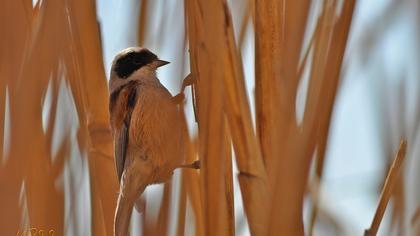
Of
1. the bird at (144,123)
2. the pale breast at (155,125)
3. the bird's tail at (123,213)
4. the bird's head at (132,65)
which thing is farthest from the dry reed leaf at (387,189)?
the bird's head at (132,65)

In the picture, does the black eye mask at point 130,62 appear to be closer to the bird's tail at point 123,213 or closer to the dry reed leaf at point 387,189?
the bird's tail at point 123,213

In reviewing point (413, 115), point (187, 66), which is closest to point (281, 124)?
point (413, 115)

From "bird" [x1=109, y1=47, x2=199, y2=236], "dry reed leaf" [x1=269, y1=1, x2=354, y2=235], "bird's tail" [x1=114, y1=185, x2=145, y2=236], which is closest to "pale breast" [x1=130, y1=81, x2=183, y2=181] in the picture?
"bird" [x1=109, y1=47, x2=199, y2=236]

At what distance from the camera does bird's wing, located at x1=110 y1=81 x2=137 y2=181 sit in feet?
8.28

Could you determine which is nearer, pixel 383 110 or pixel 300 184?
pixel 300 184

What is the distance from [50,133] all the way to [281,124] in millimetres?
650

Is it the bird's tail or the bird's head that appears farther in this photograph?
the bird's head

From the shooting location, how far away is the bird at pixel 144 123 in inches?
93.7

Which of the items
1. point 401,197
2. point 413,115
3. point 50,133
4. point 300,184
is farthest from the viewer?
point 50,133

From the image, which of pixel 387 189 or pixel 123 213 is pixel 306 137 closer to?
pixel 387 189

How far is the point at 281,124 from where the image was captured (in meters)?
1.35

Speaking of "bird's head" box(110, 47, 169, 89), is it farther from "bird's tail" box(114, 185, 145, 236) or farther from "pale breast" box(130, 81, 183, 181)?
"bird's tail" box(114, 185, 145, 236)

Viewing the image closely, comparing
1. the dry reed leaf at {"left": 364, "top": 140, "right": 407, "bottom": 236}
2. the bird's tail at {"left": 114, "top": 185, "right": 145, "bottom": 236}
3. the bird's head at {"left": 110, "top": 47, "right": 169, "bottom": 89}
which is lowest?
the bird's tail at {"left": 114, "top": 185, "right": 145, "bottom": 236}

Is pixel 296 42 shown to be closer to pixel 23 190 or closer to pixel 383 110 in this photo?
pixel 383 110
